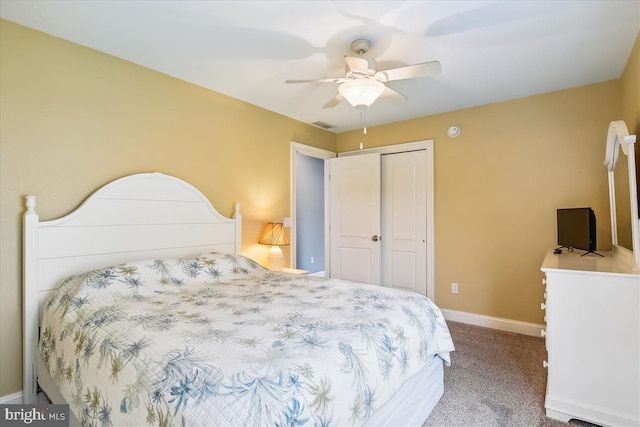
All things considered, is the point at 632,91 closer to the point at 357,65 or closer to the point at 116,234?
the point at 357,65

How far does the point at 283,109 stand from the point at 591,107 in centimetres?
303

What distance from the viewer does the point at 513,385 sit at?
89.2 inches

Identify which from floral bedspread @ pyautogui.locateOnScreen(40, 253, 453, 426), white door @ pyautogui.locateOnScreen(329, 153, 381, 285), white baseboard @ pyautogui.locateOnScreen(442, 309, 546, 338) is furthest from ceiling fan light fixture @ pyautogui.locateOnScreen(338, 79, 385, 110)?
white baseboard @ pyautogui.locateOnScreen(442, 309, 546, 338)

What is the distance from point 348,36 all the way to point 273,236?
201cm

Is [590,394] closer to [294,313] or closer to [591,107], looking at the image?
[294,313]

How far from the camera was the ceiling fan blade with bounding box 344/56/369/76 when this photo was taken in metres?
1.93

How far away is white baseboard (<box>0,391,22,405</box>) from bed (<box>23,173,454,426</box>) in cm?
5

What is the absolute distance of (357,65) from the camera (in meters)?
1.96

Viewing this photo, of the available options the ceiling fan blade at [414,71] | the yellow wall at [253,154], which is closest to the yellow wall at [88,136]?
the yellow wall at [253,154]

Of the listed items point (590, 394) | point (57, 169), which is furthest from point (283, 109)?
point (590, 394)

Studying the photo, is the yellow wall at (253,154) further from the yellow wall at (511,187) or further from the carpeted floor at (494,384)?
the carpeted floor at (494,384)

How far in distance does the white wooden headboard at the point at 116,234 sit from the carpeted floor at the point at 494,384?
2.23 metres

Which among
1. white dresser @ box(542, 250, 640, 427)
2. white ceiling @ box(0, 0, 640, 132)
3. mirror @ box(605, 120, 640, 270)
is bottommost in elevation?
white dresser @ box(542, 250, 640, 427)

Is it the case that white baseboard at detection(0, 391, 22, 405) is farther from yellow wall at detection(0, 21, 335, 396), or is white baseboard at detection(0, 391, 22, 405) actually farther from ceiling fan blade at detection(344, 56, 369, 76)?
ceiling fan blade at detection(344, 56, 369, 76)
